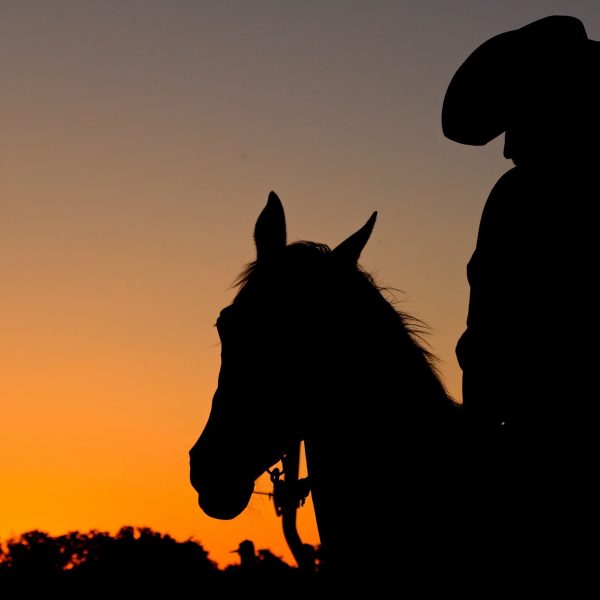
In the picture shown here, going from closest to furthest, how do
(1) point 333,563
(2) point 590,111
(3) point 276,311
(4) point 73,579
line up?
(2) point 590,111 → (1) point 333,563 → (3) point 276,311 → (4) point 73,579

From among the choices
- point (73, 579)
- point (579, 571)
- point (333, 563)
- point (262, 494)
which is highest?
point (73, 579)

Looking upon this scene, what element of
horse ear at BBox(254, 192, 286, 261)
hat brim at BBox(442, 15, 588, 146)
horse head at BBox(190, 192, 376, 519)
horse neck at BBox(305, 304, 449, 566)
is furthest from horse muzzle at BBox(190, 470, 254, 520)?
hat brim at BBox(442, 15, 588, 146)

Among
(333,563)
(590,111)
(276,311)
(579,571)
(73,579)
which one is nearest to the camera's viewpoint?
(579,571)

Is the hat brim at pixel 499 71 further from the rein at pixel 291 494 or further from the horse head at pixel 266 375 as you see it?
the rein at pixel 291 494

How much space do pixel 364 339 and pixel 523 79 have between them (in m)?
1.24

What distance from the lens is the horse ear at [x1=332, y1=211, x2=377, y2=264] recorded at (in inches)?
184

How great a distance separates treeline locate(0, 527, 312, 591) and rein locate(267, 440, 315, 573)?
9338 mm

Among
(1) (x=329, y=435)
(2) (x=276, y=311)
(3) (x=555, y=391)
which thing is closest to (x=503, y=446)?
(3) (x=555, y=391)

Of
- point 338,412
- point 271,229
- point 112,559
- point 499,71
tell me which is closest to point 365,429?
point 338,412

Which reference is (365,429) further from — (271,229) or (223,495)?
(271,229)

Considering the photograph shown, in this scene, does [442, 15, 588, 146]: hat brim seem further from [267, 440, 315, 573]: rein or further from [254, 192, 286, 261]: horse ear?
[267, 440, 315, 573]: rein

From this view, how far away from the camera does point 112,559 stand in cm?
1552

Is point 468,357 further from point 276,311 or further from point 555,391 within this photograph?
point 276,311

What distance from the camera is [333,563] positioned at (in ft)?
14.2
